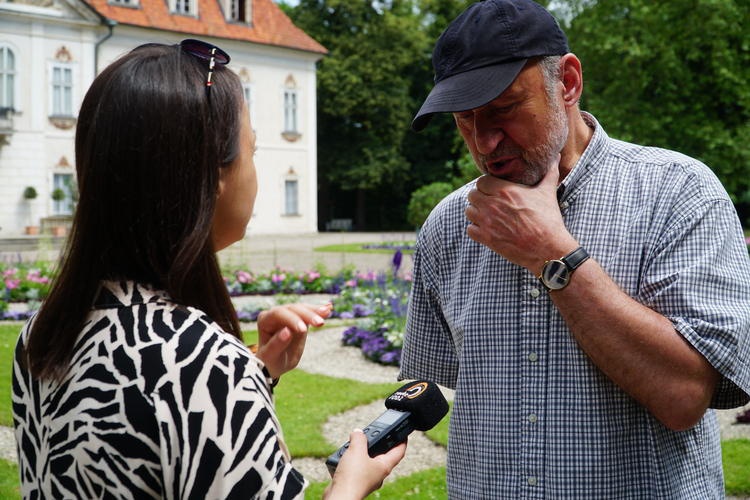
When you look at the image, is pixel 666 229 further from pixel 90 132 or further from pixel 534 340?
pixel 90 132

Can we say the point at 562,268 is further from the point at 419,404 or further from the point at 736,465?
the point at 736,465

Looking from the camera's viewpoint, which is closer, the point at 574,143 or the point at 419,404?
the point at 419,404

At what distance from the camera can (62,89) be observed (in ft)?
84.2

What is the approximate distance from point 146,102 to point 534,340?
0.99 m

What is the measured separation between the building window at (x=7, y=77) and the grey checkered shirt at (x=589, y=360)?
1019 inches

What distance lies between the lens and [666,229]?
1.74 meters

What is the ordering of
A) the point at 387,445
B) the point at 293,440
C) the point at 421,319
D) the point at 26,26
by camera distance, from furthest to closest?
the point at 26,26
the point at 293,440
the point at 421,319
the point at 387,445

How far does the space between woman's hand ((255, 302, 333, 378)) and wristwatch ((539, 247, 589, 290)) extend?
1.52 feet

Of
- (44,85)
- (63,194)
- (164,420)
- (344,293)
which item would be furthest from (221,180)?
(44,85)

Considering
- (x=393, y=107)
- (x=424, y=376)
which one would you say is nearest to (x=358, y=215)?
(x=393, y=107)

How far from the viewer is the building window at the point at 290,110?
101 feet

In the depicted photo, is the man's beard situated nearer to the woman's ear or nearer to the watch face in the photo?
the watch face

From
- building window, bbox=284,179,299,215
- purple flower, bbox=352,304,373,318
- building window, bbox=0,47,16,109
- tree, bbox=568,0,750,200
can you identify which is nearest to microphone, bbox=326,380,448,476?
purple flower, bbox=352,304,373,318

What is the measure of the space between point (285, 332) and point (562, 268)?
598mm
